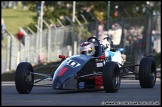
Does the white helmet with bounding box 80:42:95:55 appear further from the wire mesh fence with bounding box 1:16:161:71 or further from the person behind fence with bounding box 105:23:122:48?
the person behind fence with bounding box 105:23:122:48

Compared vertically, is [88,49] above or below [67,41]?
above

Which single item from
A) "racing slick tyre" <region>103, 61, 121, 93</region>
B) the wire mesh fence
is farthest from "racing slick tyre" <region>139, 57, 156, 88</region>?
the wire mesh fence

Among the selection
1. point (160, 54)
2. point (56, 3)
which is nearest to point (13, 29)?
point (56, 3)

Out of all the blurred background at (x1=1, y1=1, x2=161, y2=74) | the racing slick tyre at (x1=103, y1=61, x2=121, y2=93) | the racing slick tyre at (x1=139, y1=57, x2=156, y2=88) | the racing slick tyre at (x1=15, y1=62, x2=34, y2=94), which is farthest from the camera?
the blurred background at (x1=1, y1=1, x2=161, y2=74)

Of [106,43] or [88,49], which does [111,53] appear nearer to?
[106,43]

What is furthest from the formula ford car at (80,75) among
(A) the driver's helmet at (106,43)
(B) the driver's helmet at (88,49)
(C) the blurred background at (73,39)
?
(C) the blurred background at (73,39)

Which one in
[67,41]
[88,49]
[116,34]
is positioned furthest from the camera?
[67,41]

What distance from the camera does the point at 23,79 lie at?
15.3 meters

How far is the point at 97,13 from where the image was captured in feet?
163

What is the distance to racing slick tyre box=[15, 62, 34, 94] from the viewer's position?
15320 millimetres

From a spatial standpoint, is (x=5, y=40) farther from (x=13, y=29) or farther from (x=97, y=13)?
(x=13, y=29)

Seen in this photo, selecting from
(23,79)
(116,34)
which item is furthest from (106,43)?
(116,34)

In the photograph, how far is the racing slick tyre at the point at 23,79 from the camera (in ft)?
50.3

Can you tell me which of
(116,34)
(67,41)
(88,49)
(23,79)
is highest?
(88,49)
